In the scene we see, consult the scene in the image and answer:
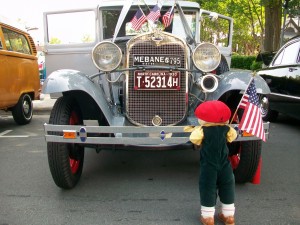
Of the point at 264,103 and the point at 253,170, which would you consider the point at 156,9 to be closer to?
the point at 253,170

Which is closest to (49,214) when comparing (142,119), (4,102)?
(142,119)

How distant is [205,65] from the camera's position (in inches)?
154

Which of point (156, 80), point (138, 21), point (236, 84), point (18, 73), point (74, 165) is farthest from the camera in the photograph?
point (18, 73)

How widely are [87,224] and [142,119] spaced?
50.6 inches

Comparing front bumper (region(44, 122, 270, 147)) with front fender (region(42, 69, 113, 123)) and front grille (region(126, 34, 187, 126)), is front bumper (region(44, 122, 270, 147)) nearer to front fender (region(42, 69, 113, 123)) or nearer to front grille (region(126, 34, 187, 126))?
front fender (region(42, 69, 113, 123))

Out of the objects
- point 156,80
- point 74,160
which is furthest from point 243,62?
point 74,160

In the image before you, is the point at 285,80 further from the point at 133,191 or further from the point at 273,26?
the point at 273,26

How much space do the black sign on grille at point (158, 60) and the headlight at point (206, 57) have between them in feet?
0.66

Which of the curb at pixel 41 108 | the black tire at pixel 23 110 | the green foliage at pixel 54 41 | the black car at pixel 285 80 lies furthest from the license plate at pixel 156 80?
the curb at pixel 41 108

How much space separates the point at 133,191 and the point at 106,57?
56.5 inches

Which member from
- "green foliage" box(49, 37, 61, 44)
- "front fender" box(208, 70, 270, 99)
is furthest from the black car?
"green foliage" box(49, 37, 61, 44)

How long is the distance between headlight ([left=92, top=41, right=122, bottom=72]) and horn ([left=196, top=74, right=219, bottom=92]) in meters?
0.89

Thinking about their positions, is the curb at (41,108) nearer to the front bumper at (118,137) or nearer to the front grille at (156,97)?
the front grille at (156,97)

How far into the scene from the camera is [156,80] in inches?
151
